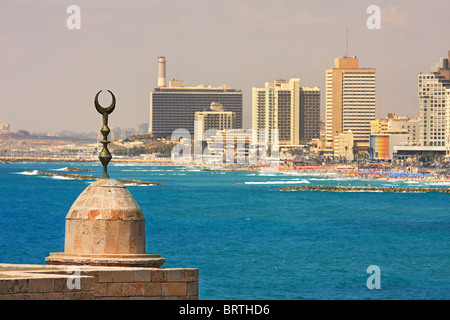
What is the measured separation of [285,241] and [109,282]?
58.4 m

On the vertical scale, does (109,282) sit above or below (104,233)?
below

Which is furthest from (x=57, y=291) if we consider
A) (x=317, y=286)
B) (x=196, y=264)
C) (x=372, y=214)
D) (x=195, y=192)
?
(x=195, y=192)

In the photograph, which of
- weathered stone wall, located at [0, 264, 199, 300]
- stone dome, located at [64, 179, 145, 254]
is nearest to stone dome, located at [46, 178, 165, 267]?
stone dome, located at [64, 179, 145, 254]

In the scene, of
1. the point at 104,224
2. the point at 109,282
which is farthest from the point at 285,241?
the point at 109,282

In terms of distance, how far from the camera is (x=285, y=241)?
7219cm

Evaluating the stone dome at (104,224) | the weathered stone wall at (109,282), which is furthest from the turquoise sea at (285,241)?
the weathered stone wall at (109,282)

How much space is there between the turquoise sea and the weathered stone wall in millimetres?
28762

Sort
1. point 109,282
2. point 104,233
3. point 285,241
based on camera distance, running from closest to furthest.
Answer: point 109,282 → point 104,233 → point 285,241

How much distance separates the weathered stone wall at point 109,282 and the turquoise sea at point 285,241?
2876cm

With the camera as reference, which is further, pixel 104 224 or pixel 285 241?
pixel 285 241

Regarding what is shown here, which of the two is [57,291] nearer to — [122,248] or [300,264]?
[122,248]

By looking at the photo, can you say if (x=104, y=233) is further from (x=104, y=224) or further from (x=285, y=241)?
(x=285, y=241)
